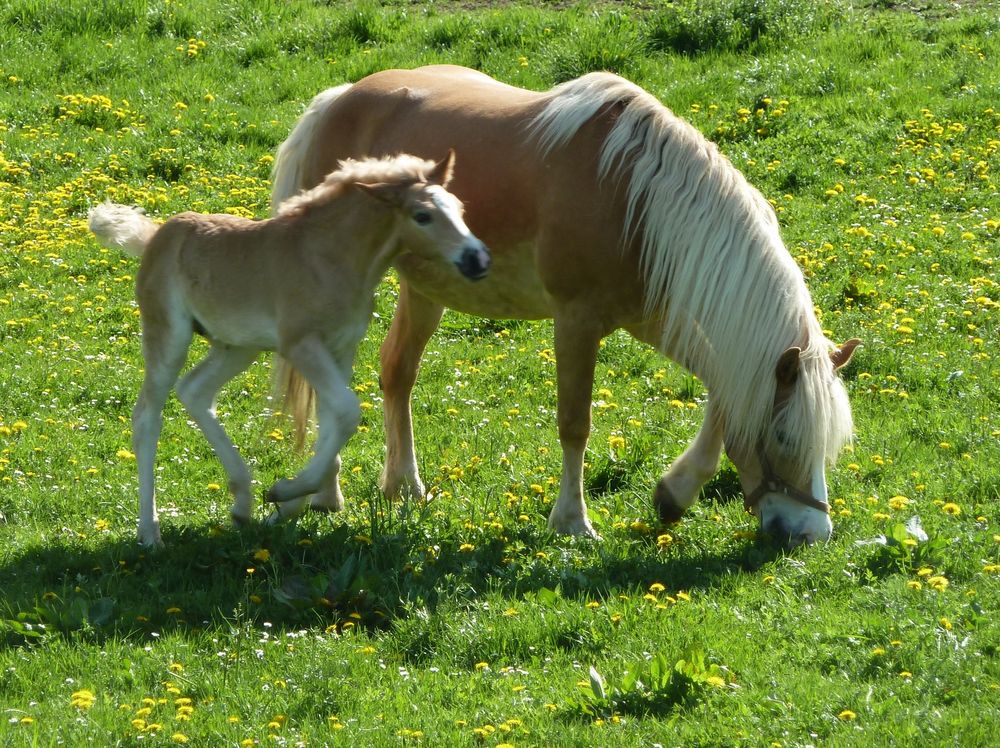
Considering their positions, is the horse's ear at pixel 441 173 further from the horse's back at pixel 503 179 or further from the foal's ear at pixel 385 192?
the horse's back at pixel 503 179

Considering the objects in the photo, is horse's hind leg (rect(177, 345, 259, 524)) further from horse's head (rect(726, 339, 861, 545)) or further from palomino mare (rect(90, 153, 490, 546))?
horse's head (rect(726, 339, 861, 545))

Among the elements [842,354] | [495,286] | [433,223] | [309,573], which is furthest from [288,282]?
[842,354]

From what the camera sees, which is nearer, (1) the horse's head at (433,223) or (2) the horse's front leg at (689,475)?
(1) the horse's head at (433,223)

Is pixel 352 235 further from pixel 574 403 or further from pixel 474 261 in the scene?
pixel 574 403

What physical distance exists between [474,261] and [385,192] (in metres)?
0.52

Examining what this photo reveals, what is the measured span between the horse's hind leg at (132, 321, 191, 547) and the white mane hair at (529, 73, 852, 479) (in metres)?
2.08

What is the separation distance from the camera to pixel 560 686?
4.64 meters

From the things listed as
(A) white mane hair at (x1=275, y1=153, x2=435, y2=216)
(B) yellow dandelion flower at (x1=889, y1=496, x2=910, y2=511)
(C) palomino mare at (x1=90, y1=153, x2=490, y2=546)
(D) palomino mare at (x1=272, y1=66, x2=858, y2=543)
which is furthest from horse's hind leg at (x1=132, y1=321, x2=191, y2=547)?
(B) yellow dandelion flower at (x1=889, y1=496, x2=910, y2=511)

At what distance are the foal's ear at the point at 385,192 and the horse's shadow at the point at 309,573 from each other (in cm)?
141

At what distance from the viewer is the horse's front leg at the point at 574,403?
20.8 ft

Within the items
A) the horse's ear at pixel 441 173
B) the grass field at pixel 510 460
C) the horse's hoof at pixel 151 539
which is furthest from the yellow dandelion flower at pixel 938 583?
the horse's hoof at pixel 151 539

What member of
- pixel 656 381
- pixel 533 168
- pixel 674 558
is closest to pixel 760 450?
pixel 674 558

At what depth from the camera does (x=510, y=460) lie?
723cm

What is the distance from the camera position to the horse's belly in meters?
6.66
